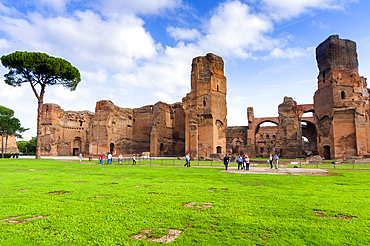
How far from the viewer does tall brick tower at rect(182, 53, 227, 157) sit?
31297mm

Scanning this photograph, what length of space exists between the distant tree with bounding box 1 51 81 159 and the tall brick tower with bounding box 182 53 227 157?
1657 centimetres

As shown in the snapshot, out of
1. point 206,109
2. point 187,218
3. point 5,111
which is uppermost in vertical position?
point 5,111

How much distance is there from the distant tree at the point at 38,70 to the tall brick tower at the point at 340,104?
3305 centimetres

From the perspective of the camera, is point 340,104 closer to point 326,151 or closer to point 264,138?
point 326,151

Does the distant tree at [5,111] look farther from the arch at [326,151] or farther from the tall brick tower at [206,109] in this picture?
the arch at [326,151]

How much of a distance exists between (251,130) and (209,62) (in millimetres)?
20898

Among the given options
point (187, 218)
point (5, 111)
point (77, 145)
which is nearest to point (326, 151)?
point (187, 218)

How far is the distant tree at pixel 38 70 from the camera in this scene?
2623 centimetres

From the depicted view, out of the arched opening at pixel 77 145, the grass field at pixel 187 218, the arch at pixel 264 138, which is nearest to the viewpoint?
the grass field at pixel 187 218

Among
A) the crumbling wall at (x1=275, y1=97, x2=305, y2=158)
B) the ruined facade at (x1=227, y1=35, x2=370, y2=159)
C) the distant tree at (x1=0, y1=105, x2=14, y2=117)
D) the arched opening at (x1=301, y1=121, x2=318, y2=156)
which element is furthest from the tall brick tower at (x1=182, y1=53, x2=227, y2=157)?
the distant tree at (x1=0, y1=105, x2=14, y2=117)

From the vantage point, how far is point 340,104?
2817 centimetres

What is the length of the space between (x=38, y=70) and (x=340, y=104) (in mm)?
36620

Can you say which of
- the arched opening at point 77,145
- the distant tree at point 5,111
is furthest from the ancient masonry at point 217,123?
the distant tree at point 5,111

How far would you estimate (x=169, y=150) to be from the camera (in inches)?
1625
